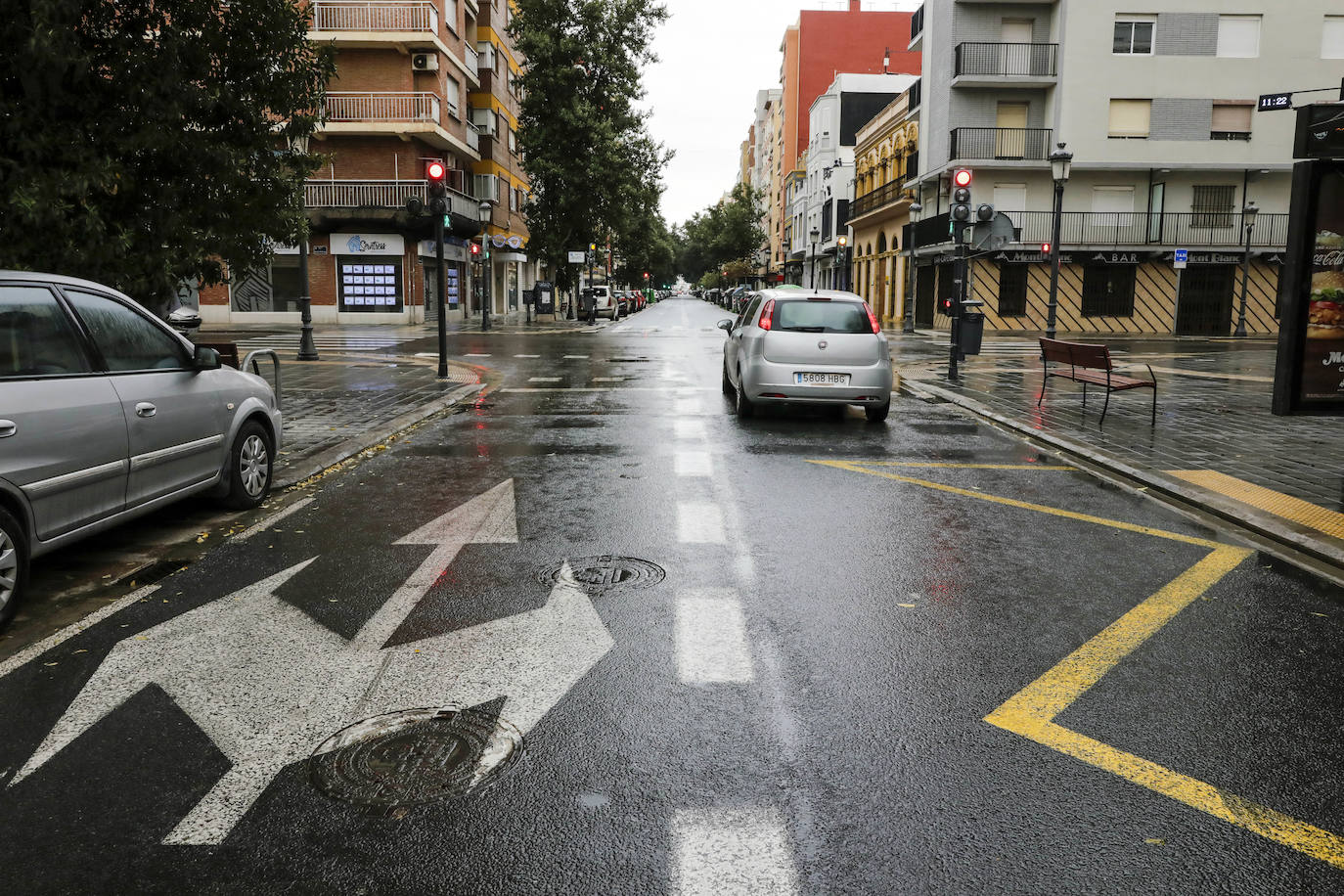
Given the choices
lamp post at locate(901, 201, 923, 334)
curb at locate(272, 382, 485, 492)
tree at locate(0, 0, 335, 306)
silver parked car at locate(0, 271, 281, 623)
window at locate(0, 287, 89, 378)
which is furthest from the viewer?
lamp post at locate(901, 201, 923, 334)

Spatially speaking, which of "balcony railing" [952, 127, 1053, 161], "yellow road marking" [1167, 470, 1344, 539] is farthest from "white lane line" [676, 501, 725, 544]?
"balcony railing" [952, 127, 1053, 161]

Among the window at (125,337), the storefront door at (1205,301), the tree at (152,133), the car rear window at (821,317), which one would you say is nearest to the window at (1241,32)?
the storefront door at (1205,301)

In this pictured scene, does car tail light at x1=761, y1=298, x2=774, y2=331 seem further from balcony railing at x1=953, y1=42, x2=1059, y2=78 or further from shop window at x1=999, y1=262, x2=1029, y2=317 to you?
balcony railing at x1=953, y1=42, x2=1059, y2=78

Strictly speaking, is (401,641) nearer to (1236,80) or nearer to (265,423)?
(265,423)

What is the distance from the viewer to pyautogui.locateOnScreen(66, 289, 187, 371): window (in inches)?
220

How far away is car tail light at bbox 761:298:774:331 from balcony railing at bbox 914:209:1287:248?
1134 inches

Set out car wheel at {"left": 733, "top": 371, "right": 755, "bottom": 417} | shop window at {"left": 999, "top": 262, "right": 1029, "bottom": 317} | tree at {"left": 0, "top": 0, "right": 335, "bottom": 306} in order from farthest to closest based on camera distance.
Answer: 1. shop window at {"left": 999, "top": 262, "right": 1029, "bottom": 317}
2. car wheel at {"left": 733, "top": 371, "right": 755, "bottom": 417}
3. tree at {"left": 0, "top": 0, "right": 335, "bottom": 306}

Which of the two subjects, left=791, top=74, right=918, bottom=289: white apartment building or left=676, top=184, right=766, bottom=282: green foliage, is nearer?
left=791, top=74, right=918, bottom=289: white apartment building

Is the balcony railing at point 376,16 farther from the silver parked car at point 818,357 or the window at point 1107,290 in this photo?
the silver parked car at point 818,357

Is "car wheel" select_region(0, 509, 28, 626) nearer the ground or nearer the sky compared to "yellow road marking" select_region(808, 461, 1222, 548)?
nearer the sky

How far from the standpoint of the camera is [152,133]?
744cm

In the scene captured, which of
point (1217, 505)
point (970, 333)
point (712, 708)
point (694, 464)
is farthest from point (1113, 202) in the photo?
point (712, 708)

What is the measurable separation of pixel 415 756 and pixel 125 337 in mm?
3719

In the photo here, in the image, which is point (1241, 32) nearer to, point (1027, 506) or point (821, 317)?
point (821, 317)
